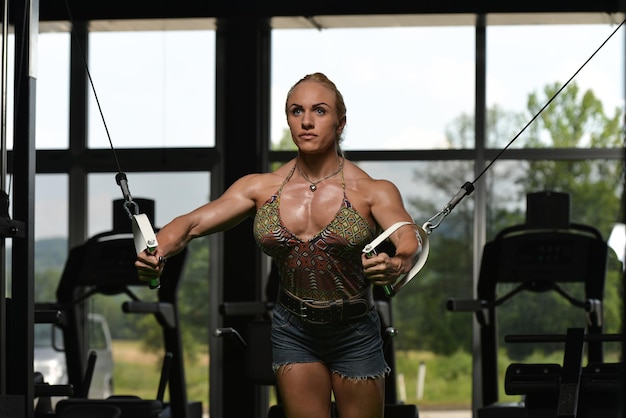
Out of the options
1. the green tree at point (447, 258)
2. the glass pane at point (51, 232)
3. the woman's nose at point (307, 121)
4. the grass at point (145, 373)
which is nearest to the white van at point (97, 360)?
the grass at point (145, 373)

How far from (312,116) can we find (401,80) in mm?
5017

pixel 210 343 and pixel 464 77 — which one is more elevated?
pixel 464 77

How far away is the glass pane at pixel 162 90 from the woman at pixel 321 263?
16.7 ft

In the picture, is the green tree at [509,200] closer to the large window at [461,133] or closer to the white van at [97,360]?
the large window at [461,133]

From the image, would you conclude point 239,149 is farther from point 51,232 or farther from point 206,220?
point 206,220

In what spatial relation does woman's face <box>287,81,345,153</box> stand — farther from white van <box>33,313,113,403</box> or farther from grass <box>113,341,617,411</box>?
white van <box>33,313,113,403</box>

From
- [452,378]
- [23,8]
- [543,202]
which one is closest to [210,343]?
[452,378]

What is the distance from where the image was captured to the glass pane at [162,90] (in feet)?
27.2

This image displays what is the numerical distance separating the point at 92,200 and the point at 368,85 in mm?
2216

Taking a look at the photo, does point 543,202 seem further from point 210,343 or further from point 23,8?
point 23,8

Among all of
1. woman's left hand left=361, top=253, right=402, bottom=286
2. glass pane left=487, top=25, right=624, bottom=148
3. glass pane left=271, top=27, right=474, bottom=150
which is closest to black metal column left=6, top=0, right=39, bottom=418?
woman's left hand left=361, top=253, right=402, bottom=286

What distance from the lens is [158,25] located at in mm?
8148

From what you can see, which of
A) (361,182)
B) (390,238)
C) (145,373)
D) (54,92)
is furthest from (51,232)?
(390,238)

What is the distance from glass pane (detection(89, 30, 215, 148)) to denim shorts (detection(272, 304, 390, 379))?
5174 mm
